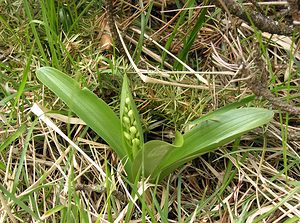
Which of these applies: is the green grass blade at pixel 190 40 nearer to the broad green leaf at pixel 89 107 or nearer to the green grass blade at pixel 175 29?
the green grass blade at pixel 175 29

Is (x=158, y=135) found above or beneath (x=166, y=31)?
beneath

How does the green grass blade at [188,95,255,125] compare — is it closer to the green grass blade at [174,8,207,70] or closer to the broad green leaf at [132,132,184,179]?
the broad green leaf at [132,132,184,179]

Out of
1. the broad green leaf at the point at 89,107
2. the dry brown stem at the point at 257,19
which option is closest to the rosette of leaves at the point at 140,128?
the broad green leaf at the point at 89,107

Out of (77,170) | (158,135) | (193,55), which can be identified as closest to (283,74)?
(193,55)

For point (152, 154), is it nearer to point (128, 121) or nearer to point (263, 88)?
point (128, 121)

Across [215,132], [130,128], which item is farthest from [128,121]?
[215,132]

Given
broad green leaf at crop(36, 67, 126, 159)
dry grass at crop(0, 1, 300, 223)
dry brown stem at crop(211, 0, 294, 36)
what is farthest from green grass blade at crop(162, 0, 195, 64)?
broad green leaf at crop(36, 67, 126, 159)

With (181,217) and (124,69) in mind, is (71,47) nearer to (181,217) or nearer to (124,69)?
(124,69)
